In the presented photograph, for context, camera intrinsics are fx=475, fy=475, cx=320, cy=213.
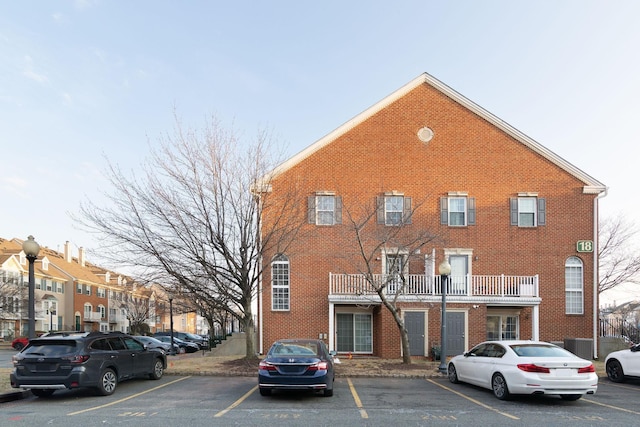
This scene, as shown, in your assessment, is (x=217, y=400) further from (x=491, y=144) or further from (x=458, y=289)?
(x=491, y=144)

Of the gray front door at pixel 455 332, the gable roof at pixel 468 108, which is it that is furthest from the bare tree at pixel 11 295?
the gray front door at pixel 455 332

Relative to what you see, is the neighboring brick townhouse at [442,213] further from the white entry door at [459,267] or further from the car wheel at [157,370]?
the car wheel at [157,370]

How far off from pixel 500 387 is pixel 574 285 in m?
13.0

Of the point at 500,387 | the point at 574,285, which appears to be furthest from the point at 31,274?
the point at 574,285

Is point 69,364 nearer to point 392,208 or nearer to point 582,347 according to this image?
point 392,208

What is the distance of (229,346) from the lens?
21.5 metres

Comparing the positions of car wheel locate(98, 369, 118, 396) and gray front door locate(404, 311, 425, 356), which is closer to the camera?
car wheel locate(98, 369, 118, 396)

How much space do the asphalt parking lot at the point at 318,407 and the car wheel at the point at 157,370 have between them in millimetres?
Answer: 788

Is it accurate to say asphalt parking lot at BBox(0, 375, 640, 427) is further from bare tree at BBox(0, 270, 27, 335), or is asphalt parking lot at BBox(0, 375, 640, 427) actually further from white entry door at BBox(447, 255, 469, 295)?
bare tree at BBox(0, 270, 27, 335)

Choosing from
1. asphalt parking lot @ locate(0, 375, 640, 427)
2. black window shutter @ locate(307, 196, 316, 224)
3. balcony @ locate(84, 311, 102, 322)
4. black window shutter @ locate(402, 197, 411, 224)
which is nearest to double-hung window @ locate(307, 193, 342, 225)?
black window shutter @ locate(307, 196, 316, 224)

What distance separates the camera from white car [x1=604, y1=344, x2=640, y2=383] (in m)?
13.0

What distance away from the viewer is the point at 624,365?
43.9 ft

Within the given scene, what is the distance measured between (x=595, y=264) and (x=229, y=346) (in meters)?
16.7

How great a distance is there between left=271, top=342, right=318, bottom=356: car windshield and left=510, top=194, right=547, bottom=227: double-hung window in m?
13.8
